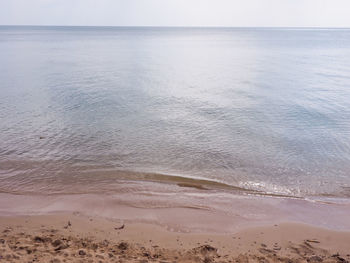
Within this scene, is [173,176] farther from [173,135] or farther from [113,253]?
[113,253]

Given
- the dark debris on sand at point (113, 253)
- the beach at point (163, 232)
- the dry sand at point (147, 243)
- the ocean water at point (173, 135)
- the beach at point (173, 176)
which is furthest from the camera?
the ocean water at point (173, 135)

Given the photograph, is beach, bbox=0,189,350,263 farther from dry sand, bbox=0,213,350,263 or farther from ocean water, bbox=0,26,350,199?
ocean water, bbox=0,26,350,199

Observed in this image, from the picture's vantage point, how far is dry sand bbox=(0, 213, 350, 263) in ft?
26.1

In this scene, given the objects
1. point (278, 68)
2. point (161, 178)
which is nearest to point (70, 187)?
point (161, 178)

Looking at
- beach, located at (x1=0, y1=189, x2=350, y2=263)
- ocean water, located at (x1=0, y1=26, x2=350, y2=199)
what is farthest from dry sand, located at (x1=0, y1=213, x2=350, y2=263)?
ocean water, located at (x1=0, y1=26, x2=350, y2=199)

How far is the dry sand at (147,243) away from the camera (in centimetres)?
794

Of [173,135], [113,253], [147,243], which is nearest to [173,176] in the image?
[173,135]

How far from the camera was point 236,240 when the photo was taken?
9.29 meters

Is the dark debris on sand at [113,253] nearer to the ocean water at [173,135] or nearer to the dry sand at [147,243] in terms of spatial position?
the dry sand at [147,243]

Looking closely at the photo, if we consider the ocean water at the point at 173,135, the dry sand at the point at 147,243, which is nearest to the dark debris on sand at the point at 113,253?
the dry sand at the point at 147,243

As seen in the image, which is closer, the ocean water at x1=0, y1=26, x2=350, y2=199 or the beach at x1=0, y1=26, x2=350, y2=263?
the beach at x1=0, y1=26, x2=350, y2=263

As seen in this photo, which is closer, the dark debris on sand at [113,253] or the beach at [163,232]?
the dark debris on sand at [113,253]

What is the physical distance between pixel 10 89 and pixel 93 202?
22706 mm

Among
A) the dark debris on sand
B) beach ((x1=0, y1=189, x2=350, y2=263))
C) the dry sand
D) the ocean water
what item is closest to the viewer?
the dark debris on sand
